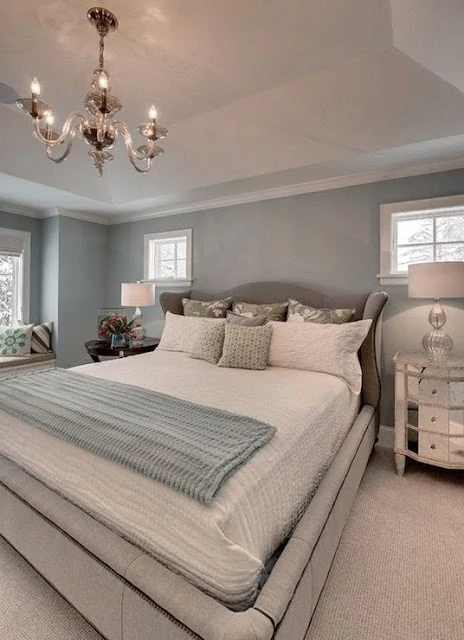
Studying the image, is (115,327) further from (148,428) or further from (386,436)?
(386,436)

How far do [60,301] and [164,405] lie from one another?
338 centimetres

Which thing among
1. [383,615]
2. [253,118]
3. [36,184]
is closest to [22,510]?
[383,615]

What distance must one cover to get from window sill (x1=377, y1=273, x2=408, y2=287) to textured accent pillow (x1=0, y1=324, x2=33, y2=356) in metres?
3.88

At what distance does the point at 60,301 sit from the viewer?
14.5 ft

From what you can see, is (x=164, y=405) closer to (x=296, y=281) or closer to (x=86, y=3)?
(x=86, y=3)

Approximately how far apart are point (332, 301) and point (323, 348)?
787mm

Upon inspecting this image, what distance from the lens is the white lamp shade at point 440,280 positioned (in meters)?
2.34

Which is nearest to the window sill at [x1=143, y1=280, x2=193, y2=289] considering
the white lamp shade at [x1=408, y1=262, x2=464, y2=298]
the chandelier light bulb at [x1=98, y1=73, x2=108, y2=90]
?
the white lamp shade at [x1=408, y1=262, x2=464, y2=298]

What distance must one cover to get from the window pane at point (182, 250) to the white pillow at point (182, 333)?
1213 mm

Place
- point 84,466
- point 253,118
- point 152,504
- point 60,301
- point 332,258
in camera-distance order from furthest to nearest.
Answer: point 60,301, point 332,258, point 253,118, point 84,466, point 152,504

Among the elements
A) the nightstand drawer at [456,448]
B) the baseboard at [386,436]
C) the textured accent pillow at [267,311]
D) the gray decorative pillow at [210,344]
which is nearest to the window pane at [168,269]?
the textured accent pillow at [267,311]

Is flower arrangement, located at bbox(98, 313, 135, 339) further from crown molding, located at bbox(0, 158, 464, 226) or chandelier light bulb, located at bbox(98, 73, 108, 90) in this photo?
chandelier light bulb, located at bbox(98, 73, 108, 90)

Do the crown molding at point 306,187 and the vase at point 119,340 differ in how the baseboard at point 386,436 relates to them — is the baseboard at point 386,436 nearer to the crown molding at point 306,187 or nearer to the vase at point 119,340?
the crown molding at point 306,187

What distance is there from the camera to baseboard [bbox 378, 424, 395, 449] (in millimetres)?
2953
